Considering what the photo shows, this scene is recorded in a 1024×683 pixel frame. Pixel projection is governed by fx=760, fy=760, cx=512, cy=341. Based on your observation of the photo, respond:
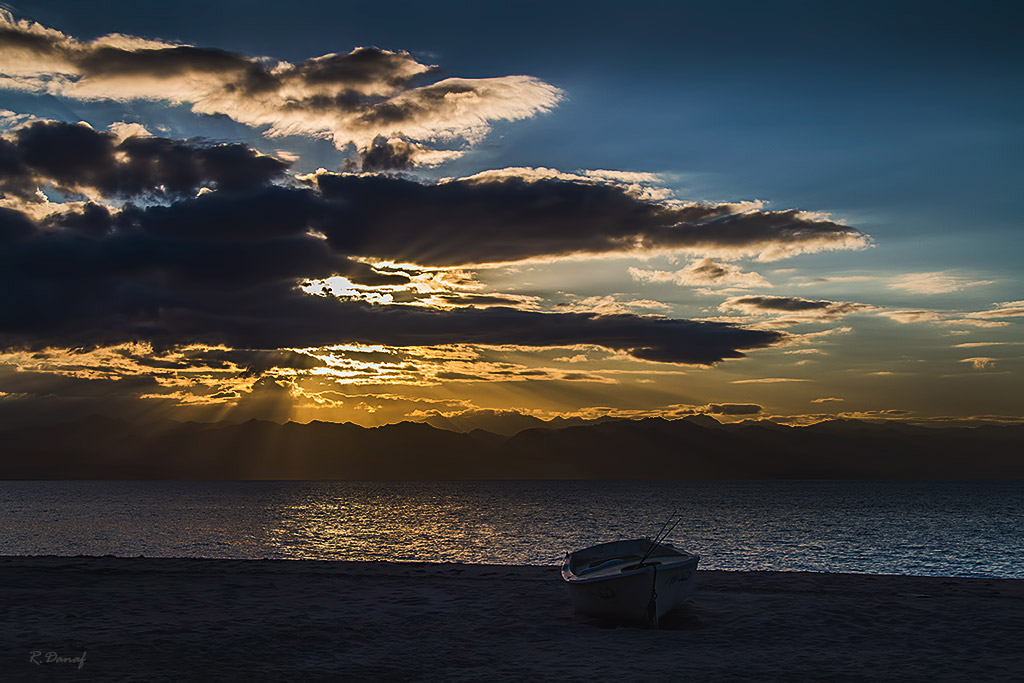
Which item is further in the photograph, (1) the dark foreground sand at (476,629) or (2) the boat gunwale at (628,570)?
(2) the boat gunwale at (628,570)

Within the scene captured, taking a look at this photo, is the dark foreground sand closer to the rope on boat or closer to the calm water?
the rope on boat

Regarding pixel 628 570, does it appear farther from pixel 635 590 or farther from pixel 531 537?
pixel 531 537

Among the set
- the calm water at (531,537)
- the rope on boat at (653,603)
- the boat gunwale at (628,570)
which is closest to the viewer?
the rope on boat at (653,603)

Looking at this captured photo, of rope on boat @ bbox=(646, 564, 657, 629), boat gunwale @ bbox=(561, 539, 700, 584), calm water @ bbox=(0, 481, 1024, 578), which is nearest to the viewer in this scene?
rope on boat @ bbox=(646, 564, 657, 629)

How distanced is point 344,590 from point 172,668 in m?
7.81

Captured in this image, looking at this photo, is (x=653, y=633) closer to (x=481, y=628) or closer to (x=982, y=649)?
(x=481, y=628)

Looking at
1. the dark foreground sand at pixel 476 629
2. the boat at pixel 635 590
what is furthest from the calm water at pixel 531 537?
the boat at pixel 635 590

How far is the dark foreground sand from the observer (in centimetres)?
1258

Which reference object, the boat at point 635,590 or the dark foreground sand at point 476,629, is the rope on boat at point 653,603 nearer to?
the boat at point 635,590

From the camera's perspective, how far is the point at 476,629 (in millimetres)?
15680

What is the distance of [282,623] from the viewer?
52.4ft

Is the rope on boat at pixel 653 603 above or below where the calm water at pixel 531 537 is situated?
above

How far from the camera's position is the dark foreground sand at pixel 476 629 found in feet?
41.3

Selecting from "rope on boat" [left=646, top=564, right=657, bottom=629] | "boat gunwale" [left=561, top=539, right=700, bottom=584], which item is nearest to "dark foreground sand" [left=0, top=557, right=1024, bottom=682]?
"rope on boat" [left=646, top=564, right=657, bottom=629]
